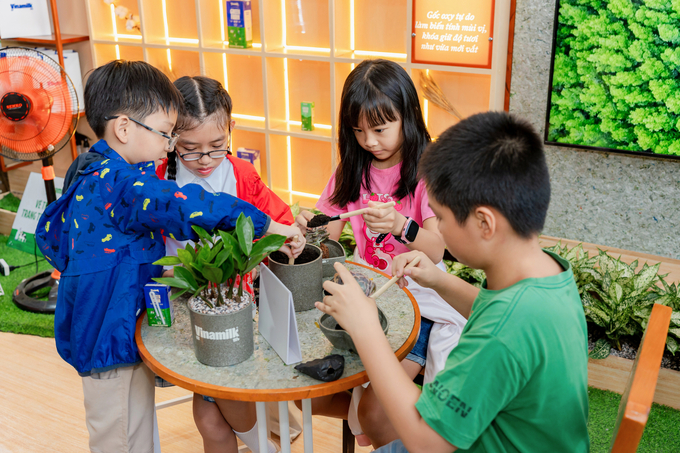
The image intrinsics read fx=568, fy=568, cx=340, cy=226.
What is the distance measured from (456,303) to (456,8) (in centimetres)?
183

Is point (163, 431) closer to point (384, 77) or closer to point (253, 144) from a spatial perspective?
point (384, 77)

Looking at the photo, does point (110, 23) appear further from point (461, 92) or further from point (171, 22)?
point (461, 92)

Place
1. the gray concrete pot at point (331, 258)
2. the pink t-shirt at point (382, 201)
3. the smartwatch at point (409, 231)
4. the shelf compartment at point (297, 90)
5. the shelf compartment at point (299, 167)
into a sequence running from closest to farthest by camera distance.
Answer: the gray concrete pot at point (331, 258), the smartwatch at point (409, 231), the pink t-shirt at point (382, 201), the shelf compartment at point (297, 90), the shelf compartment at point (299, 167)

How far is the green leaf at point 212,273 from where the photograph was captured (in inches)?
43.5

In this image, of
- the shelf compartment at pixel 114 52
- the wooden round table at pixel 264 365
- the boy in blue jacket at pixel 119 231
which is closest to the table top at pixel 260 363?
the wooden round table at pixel 264 365

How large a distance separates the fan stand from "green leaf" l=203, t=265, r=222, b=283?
1959 millimetres

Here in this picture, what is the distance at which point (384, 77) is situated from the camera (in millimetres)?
1751

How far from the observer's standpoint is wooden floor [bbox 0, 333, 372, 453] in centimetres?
207

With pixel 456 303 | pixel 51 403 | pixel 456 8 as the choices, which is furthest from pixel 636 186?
pixel 51 403

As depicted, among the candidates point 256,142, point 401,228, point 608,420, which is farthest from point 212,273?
point 256,142

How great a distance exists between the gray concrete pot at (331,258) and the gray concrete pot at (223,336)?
35 centimetres

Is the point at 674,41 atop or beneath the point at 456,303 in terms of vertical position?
atop

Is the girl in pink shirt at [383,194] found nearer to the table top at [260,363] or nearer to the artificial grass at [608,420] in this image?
the table top at [260,363]

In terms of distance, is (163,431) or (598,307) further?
(598,307)
